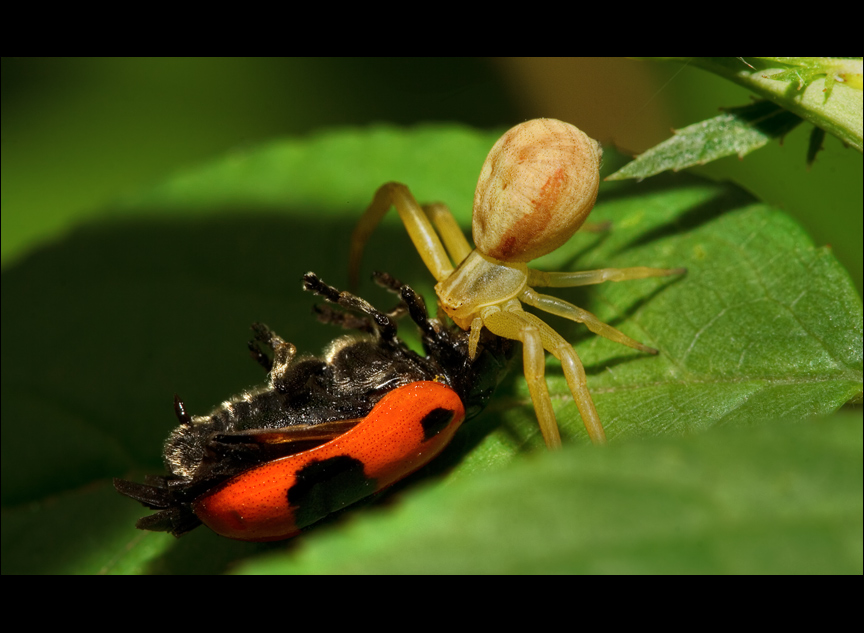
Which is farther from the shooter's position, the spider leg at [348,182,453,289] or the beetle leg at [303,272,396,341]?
the spider leg at [348,182,453,289]

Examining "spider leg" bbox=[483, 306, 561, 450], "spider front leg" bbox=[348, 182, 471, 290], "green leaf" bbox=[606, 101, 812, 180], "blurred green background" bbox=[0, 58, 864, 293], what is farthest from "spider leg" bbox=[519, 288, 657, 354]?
"blurred green background" bbox=[0, 58, 864, 293]

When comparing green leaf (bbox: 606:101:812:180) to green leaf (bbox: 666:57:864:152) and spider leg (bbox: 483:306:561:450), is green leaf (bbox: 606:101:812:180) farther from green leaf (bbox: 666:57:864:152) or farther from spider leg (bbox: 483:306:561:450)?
spider leg (bbox: 483:306:561:450)

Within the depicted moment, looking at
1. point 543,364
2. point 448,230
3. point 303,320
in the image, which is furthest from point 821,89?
point 303,320

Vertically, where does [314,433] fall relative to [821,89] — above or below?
below

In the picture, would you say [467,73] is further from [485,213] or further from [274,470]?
[274,470]

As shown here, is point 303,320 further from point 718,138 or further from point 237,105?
point 237,105

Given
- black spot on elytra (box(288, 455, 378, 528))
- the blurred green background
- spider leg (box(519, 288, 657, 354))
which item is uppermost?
the blurred green background

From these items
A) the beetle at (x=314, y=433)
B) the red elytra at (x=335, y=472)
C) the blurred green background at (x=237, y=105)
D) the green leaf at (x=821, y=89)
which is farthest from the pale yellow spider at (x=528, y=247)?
the blurred green background at (x=237, y=105)

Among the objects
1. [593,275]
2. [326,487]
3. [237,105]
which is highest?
[237,105]
